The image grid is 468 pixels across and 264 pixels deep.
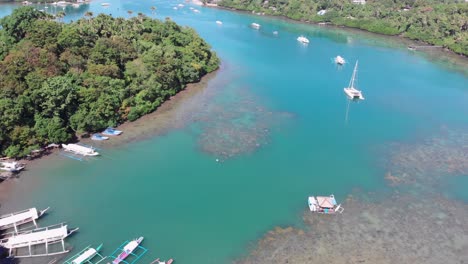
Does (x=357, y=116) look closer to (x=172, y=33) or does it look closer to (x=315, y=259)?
(x=315, y=259)

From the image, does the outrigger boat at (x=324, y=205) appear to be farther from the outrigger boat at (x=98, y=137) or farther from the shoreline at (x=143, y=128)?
the outrigger boat at (x=98, y=137)

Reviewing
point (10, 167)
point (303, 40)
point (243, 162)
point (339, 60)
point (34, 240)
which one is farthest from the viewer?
point (303, 40)

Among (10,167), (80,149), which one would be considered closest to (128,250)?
(80,149)

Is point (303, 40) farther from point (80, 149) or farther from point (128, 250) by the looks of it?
point (128, 250)

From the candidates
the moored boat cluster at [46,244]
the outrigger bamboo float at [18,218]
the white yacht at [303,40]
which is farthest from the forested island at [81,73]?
the white yacht at [303,40]

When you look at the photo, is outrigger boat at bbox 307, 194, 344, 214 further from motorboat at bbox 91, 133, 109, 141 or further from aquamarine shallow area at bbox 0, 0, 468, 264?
motorboat at bbox 91, 133, 109, 141

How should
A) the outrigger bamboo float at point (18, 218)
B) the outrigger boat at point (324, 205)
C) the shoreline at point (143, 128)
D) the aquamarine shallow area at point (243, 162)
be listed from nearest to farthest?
the outrigger bamboo float at point (18, 218) → the aquamarine shallow area at point (243, 162) → the outrigger boat at point (324, 205) → the shoreline at point (143, 128)
